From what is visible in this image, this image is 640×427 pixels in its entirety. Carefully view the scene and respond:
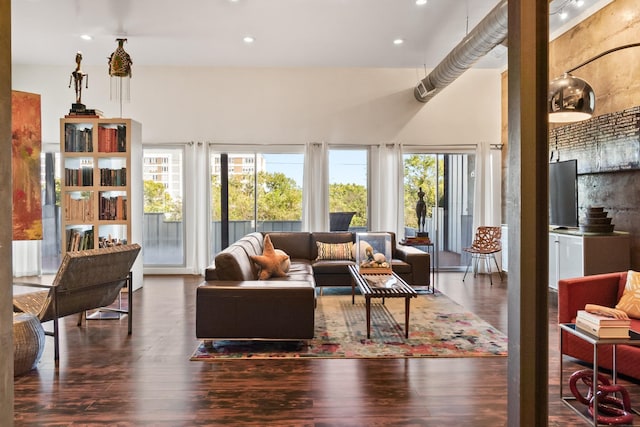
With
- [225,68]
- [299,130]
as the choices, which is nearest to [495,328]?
[299,130]

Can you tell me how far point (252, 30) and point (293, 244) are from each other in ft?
9.82

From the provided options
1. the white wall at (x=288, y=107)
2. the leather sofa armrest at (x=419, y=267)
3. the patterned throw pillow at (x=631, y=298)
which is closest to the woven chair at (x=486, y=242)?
the white wall at (x=288, y=107)

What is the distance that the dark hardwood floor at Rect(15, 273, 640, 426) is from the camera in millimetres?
2486

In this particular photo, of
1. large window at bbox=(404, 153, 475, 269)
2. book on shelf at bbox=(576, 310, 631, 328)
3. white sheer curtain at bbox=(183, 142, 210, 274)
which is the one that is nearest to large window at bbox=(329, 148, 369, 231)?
large window at bbox=(404, 153, 475, 269)

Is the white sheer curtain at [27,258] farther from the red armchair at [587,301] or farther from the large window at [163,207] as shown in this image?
the red armchair at [587,301]

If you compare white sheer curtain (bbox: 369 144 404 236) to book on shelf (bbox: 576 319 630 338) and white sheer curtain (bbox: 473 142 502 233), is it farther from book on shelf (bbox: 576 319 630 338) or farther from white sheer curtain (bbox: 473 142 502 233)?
book on shelf (bbox: 576 319 630 338)

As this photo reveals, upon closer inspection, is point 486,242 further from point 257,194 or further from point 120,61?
point 120,61

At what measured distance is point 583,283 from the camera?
3.32 m

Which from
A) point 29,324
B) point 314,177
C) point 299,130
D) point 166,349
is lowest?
point 166,349

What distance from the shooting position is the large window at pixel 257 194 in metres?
7.62

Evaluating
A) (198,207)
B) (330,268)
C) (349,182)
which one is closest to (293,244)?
(330,268)

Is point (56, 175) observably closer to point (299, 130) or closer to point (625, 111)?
point (299, 130)

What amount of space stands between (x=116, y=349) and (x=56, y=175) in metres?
4.93

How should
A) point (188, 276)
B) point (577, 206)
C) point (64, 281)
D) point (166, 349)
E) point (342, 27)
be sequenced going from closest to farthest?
point (64, 281) → point (166, 349) → point (577, 206) → point (342, 27) → point (188, 276)
